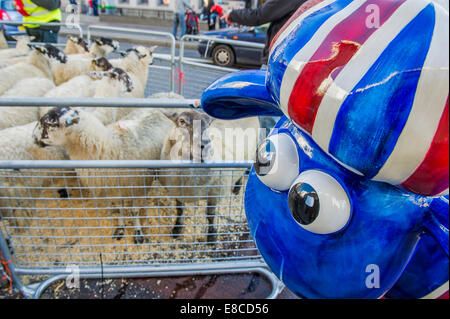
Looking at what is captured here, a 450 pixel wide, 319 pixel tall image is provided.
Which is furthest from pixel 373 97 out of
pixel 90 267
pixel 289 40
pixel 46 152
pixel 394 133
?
pixel 46 152

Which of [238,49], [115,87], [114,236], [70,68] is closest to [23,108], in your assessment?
[115,87]

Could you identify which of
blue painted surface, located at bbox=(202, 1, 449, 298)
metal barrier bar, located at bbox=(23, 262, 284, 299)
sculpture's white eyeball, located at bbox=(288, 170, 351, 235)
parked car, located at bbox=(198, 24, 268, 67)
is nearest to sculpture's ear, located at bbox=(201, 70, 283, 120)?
blue painted surface, located at bbox=(202, 1, 449, 298)

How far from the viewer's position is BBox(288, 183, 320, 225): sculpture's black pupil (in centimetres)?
60

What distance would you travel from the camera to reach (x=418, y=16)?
0.48 meters

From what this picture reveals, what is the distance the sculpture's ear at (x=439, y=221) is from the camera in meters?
0.57

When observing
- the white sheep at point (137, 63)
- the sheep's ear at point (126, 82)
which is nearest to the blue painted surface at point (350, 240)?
the sheep's ear at point (126, 82)

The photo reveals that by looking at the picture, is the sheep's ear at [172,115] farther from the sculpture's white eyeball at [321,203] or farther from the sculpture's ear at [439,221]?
the sculpture's ear at [439,221]

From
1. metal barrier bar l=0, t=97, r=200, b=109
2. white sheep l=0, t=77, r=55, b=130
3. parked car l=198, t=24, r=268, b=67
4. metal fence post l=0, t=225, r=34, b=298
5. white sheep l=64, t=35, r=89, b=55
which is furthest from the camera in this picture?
parked car l=198, t=24, r=268, b=67

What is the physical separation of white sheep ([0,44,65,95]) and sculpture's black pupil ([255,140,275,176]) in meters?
4.57

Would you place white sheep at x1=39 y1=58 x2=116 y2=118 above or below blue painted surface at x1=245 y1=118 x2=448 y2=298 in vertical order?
below

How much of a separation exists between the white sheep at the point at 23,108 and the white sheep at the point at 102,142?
3.67 ft

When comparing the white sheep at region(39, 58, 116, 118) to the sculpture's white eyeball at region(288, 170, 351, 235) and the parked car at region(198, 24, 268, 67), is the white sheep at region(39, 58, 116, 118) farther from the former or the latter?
the parked car at region(198, 24, 268, 67)

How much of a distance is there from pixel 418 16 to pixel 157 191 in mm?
2706
